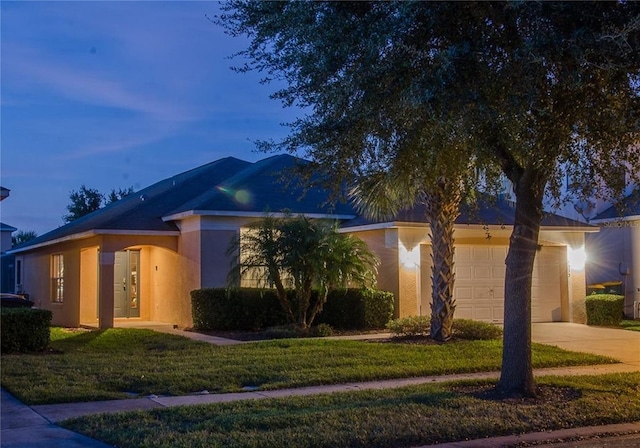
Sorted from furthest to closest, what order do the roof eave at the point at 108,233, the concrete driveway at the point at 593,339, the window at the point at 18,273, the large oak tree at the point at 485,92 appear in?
the window at the point at 18,273, the roof eave at the point at 108,233, the concrete driveway at the point at 593,339, the large oak tree at the point at 485,92

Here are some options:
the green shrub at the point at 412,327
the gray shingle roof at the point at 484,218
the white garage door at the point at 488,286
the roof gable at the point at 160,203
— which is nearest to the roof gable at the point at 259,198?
the roof gable at the point at 160,203

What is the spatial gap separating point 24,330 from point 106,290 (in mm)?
6014

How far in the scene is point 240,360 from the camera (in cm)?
1350

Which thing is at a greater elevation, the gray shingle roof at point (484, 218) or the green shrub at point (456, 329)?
the gray shingle roof at point (484, 218)

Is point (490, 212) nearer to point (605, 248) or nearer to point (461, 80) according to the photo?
point (605, 248)

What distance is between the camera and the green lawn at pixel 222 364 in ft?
36.8

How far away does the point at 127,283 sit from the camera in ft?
83.4

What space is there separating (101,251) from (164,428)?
13561 mm

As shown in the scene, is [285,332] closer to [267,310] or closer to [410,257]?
[267,310]

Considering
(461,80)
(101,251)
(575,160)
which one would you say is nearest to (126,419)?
(461,80)

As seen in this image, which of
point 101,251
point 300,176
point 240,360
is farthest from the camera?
point 101,251

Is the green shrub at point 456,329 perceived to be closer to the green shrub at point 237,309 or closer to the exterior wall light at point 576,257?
the green shrub at point 237,309

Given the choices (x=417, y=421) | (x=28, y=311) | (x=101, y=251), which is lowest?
(x=417, y=421)

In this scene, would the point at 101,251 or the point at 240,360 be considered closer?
the point at 240,360
